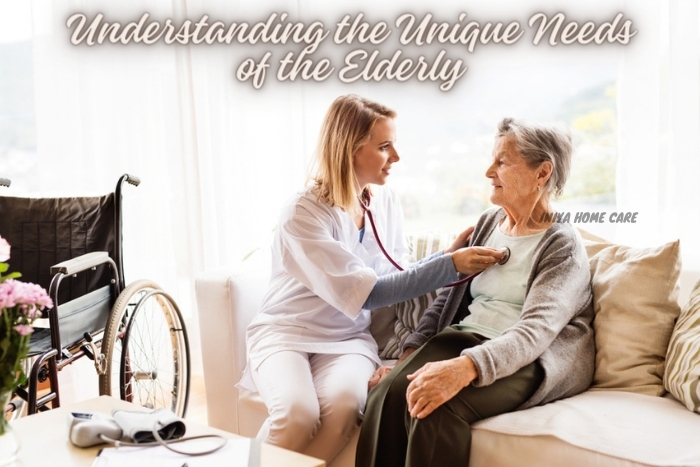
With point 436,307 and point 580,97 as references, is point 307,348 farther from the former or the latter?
point 580,97

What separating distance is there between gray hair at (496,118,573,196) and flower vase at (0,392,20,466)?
1306 millimetres

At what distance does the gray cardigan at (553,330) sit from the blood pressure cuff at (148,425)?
2.15 ft

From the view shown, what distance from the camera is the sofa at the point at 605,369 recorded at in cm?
152

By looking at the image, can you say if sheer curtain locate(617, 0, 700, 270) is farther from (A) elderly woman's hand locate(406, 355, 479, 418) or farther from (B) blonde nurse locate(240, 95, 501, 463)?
(A) elderly woman's hand locate(406, 355, 479, 418)

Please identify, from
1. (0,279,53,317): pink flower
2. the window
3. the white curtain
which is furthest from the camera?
the window

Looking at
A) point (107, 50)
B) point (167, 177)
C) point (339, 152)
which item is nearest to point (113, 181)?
point (167, 177)

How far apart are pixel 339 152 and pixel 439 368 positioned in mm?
721

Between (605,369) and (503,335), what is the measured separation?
1.02 feet

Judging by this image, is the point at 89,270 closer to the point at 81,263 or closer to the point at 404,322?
the point at 81,263

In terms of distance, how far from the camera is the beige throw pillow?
5.92 feet

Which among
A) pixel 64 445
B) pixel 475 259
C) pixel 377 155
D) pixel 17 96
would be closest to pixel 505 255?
pixel 475 259

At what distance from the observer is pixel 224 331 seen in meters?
2.21

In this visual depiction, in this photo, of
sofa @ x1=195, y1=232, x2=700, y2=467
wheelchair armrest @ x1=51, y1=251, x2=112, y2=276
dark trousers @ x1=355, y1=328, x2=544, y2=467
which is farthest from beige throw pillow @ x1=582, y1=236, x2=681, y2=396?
wheelchair armrest @ x1=51, y1=251, x2=112, y2=276

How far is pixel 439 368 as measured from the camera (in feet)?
5.42
